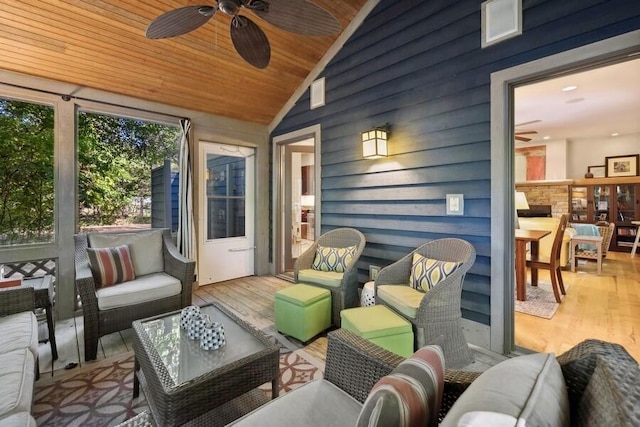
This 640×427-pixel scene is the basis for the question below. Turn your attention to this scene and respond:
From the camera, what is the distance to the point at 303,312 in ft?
8.27

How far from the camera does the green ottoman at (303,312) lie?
8.31 feet

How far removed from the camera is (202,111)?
413cm

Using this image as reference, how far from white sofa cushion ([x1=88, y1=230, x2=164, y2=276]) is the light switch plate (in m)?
3.07

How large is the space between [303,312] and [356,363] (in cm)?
132

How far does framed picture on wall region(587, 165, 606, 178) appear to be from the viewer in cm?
708

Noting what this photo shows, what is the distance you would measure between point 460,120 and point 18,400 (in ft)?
10.8

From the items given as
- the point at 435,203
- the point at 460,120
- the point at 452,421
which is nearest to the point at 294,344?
the point at 435,203

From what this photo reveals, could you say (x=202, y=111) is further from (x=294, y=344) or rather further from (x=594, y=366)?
(x=594, y=366)

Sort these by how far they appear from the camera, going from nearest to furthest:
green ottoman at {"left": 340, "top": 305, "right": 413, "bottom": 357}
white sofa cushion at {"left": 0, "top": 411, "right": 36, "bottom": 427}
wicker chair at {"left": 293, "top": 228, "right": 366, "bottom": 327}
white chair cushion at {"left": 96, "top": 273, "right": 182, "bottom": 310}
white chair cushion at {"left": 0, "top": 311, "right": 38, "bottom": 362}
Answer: white sofa cushion at {"left": 0, "top": 411, "right": 36, "bottom": 427}, white chair cushion at {"left": 0, "top": 311, "right": 38, "bottom": 362}, green ottoman at {"left": 340, "top": 305, "right": 413, "bottom": 357}, white chair cushion at {"left": 96, "top": 273, "right": 182, "bottom": 310}, wicker chair at {"left": 293, "top": 228, "right": 366, "bottom": 327}

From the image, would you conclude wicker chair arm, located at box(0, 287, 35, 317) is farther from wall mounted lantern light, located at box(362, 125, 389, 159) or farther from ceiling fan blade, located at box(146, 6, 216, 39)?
wall mounted lantern light, located at box(362, 125, 389, 159)

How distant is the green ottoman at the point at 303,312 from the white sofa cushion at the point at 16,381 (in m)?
1.66

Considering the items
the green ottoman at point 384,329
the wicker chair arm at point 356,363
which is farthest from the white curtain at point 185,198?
the wicker chair arm at point 356,363

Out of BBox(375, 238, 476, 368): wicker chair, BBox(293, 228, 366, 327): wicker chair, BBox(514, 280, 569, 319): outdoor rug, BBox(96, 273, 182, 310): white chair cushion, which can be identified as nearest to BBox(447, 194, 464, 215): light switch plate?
→ BBox(375, 238, 476, 368): wicker chair

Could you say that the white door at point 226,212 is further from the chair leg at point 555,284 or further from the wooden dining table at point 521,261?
the chair leg at point 555,284
